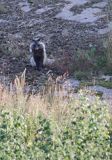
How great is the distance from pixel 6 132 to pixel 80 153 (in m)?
1.06

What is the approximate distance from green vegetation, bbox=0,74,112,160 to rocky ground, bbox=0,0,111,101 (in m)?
5.50

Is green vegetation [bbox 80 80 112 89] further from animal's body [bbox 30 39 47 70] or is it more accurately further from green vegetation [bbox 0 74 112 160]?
green vegetation [bbox 0 74 112 160]

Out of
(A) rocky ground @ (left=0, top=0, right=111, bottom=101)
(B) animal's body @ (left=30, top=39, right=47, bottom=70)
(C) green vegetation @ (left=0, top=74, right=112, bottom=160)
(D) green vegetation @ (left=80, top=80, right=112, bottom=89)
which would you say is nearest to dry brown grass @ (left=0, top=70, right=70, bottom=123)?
(C) green vegetation @ (left=0, top=74, right=112, bottom=160)

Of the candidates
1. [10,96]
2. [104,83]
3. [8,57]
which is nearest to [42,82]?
[104,83]

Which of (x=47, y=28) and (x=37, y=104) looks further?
(x=47, y=28)

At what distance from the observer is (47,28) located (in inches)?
786

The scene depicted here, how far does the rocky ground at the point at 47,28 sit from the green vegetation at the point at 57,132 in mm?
5503

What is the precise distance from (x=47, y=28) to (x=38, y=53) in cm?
331

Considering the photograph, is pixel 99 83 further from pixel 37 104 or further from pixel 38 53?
pixel 37 104

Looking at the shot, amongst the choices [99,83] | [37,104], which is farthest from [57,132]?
[99,83]

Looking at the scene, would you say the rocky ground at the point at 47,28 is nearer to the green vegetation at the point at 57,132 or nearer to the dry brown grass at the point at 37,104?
the dry brown grass at the point at 37,104

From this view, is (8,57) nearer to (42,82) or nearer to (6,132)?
(42,82)

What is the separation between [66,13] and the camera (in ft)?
69.8

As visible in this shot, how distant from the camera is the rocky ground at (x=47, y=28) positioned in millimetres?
16969
